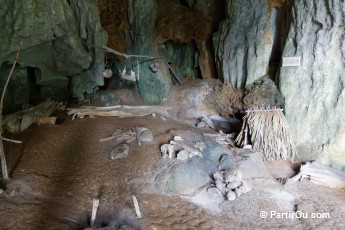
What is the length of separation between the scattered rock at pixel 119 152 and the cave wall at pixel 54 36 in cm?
308

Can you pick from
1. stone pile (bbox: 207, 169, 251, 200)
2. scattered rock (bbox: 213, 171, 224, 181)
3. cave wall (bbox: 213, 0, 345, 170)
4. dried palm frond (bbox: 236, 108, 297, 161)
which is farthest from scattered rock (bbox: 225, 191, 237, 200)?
cave wall (bbox: 213, 0, 345, 170)

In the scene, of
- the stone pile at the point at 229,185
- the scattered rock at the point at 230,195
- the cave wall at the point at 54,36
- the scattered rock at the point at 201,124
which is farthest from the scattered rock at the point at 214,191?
the cave wall at the point at 54,36

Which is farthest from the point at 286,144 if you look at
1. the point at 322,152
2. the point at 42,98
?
the point at 42,98

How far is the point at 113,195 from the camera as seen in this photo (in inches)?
176

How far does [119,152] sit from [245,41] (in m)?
4.90

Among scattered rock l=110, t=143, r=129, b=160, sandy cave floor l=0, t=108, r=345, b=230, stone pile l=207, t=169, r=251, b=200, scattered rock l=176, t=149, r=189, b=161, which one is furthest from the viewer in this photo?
scattered rock l=110, t=143, r=129, b=160

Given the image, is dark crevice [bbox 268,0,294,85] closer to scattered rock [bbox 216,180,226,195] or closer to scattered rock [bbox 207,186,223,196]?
scattered rock [bbox 216,180,226,195]

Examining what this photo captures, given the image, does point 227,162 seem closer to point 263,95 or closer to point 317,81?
point 263,95

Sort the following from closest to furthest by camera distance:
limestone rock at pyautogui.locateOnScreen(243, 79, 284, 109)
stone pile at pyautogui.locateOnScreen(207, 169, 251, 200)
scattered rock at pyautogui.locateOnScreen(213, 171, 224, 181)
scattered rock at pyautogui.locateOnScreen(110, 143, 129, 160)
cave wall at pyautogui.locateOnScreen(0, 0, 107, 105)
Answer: stone pile at pyautogui.locateOnScreen(207, 169, 251, 200)
scattered rock at pyautogui.locateOnScreen(213, 171, 224, 181)
scattered rock at pyautogui.locateOnScreen(110, 143, 129, 160)
cave wall at pyautogui.locateOnScreen(0, 0, 107, 105)
limestone rock at pyautogui.locateOnScreen(243, 79, 284, 109)

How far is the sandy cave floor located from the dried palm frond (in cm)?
34

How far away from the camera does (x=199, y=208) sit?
181 inches

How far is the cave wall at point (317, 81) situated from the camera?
5.58 m

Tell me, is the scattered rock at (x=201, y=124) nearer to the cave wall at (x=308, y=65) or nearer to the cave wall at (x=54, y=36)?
the cave wall at (x=308, y=65)

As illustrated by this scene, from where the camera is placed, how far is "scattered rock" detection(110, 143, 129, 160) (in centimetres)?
559
